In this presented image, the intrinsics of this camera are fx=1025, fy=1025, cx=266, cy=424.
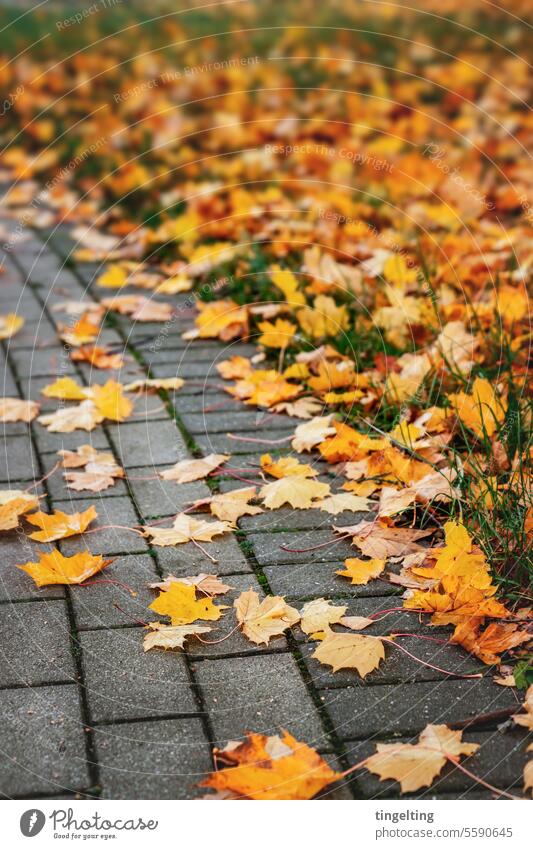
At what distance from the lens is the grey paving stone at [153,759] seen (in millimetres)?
1836

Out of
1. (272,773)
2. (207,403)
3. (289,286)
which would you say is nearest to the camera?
(272,773)

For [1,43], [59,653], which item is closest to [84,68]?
[1,43]

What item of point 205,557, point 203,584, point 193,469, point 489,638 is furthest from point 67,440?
point 489,638

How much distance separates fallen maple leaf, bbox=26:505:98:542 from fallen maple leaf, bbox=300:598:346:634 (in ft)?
2.15

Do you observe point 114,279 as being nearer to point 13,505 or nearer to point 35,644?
point 13,505

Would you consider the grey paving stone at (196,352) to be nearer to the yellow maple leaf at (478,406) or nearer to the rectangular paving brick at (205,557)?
the yellow maple leaf at (478,406)

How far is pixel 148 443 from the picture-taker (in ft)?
10.3

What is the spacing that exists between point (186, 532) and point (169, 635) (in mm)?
439

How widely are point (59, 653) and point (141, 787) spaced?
44 centimetres

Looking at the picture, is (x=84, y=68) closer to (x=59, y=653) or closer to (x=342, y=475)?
(x=342, y=475)

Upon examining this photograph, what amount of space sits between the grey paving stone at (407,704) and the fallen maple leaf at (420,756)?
0.04 meters
